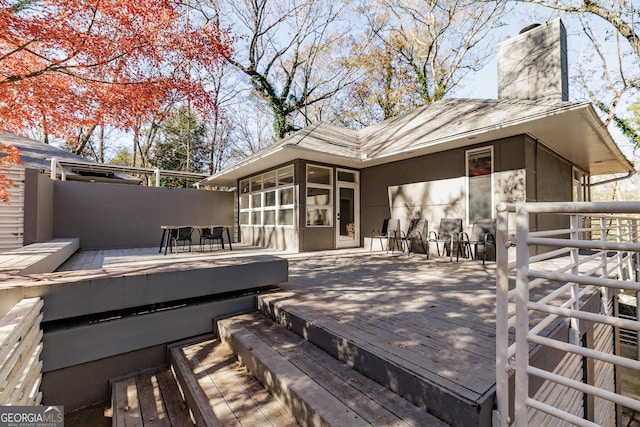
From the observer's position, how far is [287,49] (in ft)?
47.1

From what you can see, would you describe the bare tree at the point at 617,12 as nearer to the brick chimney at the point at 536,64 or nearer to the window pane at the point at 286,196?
the brick chimney at the point at 536,64

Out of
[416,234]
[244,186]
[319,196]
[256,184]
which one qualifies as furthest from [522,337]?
[244,186]

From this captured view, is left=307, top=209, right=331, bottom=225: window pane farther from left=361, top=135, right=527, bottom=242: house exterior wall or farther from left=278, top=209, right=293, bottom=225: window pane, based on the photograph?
left=361, top=135, right=527, bottom=242: house exterior wall

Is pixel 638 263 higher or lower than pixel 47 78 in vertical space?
lower

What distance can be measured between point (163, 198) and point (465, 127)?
9421 mm

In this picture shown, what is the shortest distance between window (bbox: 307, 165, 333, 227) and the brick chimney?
16.1ft

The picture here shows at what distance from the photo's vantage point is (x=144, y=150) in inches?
703

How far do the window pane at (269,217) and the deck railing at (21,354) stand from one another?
6.64 meters

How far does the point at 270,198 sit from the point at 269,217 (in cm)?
61

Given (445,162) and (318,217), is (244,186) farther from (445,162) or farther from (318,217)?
(445,162)

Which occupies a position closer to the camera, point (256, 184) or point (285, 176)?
point (285, 176)

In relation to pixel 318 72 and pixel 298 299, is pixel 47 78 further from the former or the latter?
pixel 318 72

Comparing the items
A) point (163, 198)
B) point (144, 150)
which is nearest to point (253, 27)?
point (163, 198)

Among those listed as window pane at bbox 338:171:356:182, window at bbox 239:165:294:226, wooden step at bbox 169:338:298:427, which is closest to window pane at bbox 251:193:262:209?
window at bbox 239:165:294:226
